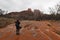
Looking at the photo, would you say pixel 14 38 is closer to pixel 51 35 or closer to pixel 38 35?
pixel 38 35

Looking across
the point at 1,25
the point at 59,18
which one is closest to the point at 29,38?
the point at 1,25

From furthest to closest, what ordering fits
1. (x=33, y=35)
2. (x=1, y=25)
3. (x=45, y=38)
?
(x=1, y=25) → (x=33, y=35) → (x=45, y=38)

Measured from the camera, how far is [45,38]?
29328 millimetres

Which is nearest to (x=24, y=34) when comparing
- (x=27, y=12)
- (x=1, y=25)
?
(x=1, y=25)

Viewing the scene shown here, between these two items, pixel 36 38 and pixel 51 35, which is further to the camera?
pixel 51 35

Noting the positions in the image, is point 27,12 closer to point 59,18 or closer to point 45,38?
point 59,18

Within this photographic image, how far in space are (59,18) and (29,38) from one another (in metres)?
32.5

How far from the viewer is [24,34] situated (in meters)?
31.9

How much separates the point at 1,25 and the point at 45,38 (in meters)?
19.7

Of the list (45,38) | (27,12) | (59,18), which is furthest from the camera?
(27,12)

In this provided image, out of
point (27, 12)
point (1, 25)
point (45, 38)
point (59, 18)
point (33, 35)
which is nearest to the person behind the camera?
point (45, 38)

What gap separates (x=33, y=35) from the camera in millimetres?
31219

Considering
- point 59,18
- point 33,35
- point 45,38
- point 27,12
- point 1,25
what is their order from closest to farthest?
1. point 45,38
2. point 33,35
3. point 1,25
4. point 59,18
5. point 27,12

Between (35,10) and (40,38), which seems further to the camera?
Answer: (35,10)
